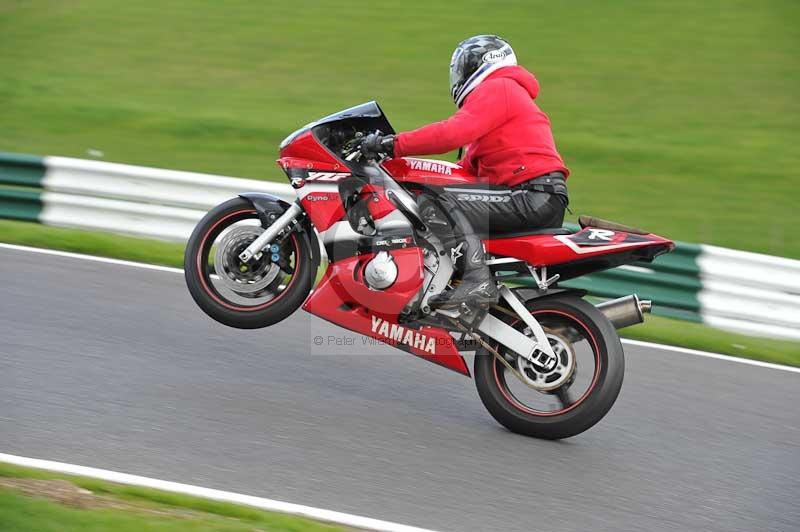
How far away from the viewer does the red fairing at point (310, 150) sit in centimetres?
585

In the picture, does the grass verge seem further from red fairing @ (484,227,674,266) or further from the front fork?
the front fork

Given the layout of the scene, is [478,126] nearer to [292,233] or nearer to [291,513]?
[292,233]

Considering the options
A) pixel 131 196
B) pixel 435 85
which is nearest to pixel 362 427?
pixel 131 196

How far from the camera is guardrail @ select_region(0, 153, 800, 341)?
841 centimetres

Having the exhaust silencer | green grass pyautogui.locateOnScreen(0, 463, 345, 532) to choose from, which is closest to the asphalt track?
green grass pyautogui.locateOnScreen(0, 463, 345, 532)

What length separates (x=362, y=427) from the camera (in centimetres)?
554

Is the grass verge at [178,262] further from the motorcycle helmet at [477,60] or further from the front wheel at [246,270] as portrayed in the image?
the motorcycle helmet at [477,60]

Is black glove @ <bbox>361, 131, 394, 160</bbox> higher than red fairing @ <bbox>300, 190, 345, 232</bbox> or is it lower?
higher

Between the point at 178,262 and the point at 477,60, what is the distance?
388cm

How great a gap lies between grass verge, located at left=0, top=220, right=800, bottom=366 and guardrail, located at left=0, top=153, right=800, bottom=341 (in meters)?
0.16

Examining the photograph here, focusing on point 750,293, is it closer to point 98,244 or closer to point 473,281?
point 473,281

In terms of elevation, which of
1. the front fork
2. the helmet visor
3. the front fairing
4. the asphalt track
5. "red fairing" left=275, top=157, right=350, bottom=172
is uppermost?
the helmet visor

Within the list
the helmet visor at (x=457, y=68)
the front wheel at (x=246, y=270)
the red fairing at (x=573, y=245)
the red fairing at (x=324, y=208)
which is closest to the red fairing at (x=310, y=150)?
the red fairing at (x=324, y=208)

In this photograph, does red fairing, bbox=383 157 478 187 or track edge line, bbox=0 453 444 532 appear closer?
track edge line, bbox=0 453 444 532
